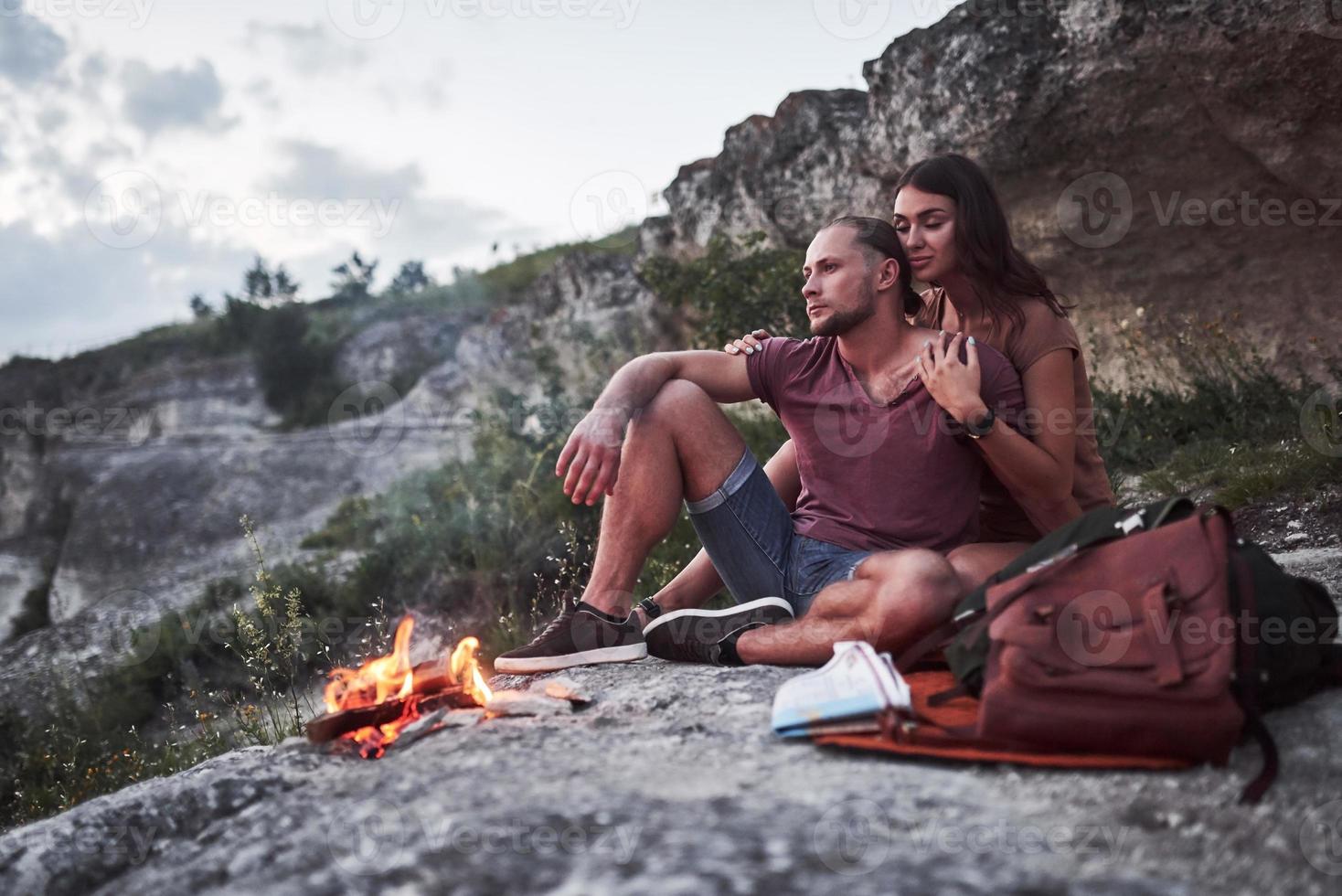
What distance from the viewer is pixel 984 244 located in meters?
3.65

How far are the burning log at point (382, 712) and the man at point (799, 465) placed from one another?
1.61 ft

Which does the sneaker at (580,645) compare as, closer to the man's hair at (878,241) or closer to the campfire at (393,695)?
the campfire at (393,695)

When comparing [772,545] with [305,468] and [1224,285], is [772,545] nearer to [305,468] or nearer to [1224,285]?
[1224,285]

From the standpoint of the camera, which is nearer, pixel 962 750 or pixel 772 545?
pixel 962 750

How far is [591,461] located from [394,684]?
903 millimetres

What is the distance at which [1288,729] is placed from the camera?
2268mm

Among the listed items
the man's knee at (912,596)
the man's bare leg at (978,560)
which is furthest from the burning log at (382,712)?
the man's bare leg at (978,560)

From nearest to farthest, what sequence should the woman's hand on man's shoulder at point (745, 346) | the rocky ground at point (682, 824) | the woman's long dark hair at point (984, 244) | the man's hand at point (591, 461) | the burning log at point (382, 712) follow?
the rocky ground at point (682, 824), the burning log at point (382, 712), the man's hand at point (591, 461), the woman's long dark hair at point (984, 244), the woman's hand on man's shoulder at point (745, 346)

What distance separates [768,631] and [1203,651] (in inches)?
56.9

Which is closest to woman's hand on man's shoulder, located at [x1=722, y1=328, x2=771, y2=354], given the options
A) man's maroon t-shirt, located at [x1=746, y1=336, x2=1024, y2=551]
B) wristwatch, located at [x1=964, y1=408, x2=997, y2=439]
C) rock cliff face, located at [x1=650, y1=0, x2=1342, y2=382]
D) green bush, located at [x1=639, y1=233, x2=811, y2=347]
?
man's maroon t-shirt, located at [x1=746, y1=336, x2=1024, y2=551]

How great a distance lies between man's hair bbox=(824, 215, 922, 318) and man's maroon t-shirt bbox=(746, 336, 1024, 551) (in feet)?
1.26

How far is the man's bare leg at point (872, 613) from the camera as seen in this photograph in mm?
2941

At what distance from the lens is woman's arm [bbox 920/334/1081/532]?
3113mm

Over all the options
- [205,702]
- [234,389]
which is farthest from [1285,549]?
[234,389]
